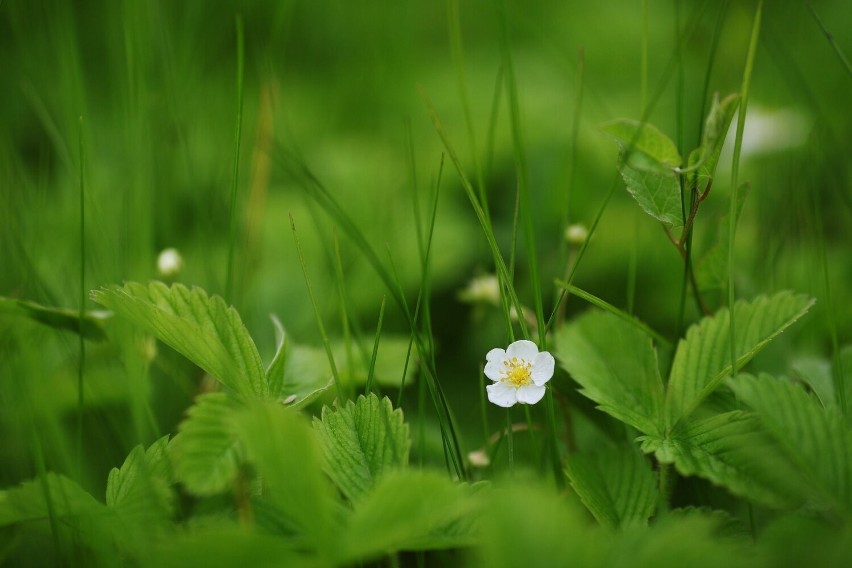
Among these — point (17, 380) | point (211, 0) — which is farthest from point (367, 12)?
point (17, 380)

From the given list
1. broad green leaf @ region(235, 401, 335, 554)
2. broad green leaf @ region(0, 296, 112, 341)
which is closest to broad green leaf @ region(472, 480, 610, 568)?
broad green leaf @ region(235, 401, 335, 554)

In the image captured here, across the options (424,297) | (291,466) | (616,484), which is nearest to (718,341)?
(616,484)

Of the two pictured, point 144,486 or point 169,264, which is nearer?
point 144,486

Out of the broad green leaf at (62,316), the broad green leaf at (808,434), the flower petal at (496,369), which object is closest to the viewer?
the broad green leaf at (808,434)

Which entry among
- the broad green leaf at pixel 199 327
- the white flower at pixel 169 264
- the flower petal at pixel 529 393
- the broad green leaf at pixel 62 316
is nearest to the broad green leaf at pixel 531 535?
the flower petal at pixel 529 393

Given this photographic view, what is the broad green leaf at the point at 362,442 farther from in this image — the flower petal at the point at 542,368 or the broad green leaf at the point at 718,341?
the broad green leaf at the point at 718,341

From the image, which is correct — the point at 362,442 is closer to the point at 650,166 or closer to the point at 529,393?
the point at 529,393
